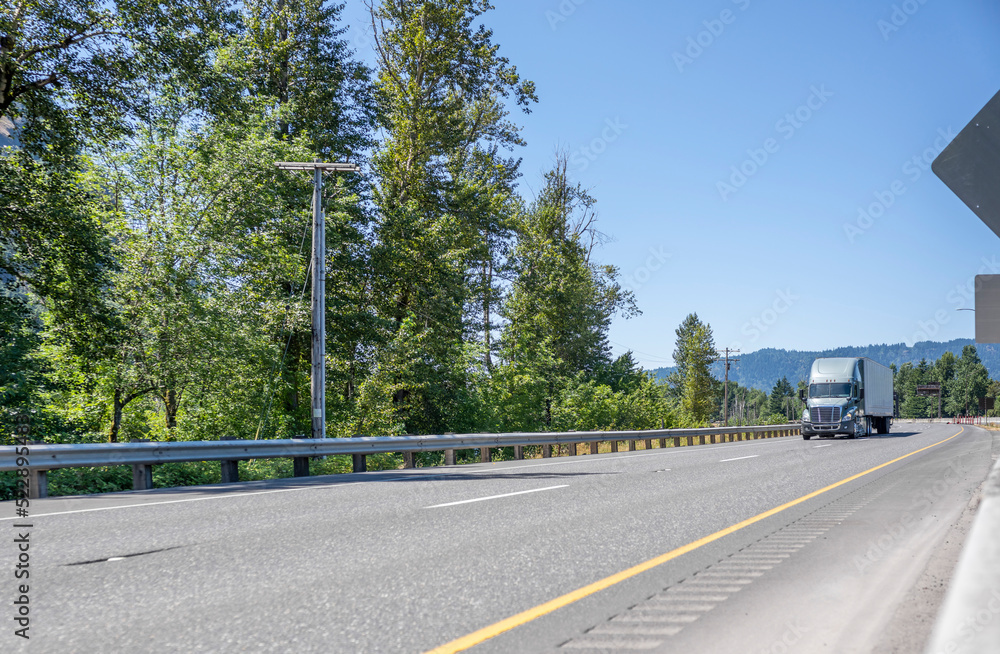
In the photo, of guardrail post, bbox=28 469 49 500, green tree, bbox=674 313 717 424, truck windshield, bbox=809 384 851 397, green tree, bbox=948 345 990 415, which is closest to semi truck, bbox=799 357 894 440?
truck windshield, bbox=809 384 851 397

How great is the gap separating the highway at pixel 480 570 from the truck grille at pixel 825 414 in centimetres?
2494

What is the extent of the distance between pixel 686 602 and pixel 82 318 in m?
15.5

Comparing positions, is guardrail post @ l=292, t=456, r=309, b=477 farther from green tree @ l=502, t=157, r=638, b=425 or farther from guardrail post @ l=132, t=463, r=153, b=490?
green tree @ l=502, t=157, r=638, b=425

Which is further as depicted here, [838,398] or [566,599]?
[838,398]

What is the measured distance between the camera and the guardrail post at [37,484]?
31.3ft

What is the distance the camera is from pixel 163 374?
1944cm

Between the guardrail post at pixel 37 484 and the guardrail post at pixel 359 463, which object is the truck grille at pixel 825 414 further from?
the guardrail post at pixel 37 484

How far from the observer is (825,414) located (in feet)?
109

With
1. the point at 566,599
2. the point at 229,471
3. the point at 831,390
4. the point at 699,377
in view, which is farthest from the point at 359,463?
the point at 699,377

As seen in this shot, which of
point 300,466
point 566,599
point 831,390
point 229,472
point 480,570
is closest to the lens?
point 566,599

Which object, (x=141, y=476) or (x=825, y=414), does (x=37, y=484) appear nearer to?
(x=141, y=476)

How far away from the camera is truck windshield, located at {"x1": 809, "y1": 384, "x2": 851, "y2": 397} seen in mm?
33500

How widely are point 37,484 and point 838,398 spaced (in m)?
32.8

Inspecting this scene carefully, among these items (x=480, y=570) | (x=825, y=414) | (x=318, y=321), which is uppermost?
(x=318, y=321)
